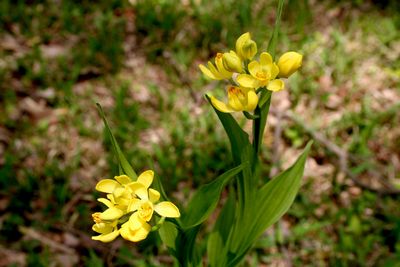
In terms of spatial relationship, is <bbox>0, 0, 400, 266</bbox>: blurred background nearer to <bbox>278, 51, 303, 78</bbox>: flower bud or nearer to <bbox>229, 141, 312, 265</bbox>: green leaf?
<bbox>229, 141, 312, 265</bbox>: green leaf

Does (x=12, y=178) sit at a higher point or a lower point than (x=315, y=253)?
higher

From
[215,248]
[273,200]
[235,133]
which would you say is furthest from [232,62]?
[215,248]

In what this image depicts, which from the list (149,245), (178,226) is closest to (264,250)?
(149,245)

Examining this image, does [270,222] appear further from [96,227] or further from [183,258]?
[96,227]

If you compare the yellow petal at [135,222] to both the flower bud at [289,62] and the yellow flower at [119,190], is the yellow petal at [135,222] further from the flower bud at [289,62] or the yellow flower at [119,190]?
the flower bud at [289,62]

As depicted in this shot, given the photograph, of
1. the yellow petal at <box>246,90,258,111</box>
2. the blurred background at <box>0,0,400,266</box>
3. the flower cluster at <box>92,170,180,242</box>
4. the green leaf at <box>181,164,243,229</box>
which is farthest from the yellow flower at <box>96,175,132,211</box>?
the blurred background at <box>0,0,400,266</box>

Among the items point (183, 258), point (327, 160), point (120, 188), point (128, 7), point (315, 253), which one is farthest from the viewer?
point (128, 7)

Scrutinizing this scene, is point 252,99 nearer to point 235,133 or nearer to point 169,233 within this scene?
point 235,133
